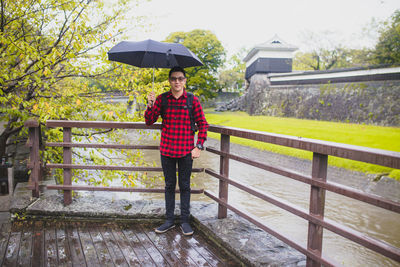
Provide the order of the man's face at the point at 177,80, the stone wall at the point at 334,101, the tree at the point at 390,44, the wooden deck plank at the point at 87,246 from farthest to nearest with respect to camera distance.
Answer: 1. the tree at the point at 390,44
2. the stone wall at the point at 334,101
3. the man's face at the point at 177,80
4. the wooden deck plank at the point at 87,246

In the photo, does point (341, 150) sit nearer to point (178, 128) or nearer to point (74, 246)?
point (178, 128)

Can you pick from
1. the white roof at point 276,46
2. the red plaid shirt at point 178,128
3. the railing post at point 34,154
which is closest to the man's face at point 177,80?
the red plaid shirt at point 178,128

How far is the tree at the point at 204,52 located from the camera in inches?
1241

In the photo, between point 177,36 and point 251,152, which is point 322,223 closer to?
point 251,152

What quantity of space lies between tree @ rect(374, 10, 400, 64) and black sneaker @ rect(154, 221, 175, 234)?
23.2 m

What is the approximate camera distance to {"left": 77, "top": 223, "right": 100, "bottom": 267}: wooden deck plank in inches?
103

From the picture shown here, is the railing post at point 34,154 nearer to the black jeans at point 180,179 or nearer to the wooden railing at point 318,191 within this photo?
the black jeans at point 180,179

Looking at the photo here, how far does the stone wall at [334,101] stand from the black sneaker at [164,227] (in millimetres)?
18995

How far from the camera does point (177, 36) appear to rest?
35031 millimetres

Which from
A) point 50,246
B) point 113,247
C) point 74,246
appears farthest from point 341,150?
point 50,246

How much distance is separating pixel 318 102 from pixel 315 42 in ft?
57.2

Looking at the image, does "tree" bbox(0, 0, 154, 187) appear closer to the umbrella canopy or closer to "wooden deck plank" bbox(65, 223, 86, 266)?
the umbrella canopy

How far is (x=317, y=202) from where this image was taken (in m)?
2.18

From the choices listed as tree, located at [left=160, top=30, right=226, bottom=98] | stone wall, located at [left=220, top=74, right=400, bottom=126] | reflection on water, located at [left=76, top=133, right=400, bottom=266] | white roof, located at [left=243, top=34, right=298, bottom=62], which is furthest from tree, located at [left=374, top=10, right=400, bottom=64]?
reflection on water, located at [left=76, top=133, right=400, bottom=266]
